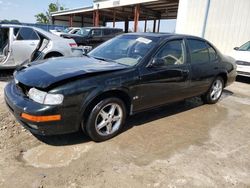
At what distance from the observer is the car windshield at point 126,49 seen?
12.6 ft

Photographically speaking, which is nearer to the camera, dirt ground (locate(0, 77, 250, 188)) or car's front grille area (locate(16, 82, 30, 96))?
dirt ground (locate(0, 77, 250, 188))

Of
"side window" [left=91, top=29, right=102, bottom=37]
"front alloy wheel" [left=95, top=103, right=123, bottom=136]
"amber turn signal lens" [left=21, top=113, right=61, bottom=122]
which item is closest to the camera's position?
"amber turn signal lens" [left=21, top=113, right=61, bottom=122]

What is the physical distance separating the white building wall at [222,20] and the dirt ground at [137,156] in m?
8.91

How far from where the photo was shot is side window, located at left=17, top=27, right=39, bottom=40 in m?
6.95

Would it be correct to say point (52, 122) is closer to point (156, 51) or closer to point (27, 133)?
point (27, 133)

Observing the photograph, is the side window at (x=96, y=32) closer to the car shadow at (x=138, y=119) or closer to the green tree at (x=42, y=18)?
the car shadow at (x=138, y=119)

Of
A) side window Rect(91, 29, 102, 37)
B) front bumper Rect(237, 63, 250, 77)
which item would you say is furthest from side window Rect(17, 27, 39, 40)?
side window Rect(91, 29, 102, 37)

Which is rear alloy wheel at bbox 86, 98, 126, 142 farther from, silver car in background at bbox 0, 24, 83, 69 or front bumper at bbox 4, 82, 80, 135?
silver car in background at bbox 0, 24, 83, 69

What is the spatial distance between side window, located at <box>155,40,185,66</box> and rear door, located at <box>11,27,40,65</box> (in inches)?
176

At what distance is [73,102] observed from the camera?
2973 mm

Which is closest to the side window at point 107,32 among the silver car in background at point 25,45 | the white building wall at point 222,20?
the white building wall at point 222,20

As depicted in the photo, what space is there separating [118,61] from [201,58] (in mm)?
1923

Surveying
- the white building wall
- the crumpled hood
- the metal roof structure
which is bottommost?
the crumpled hood

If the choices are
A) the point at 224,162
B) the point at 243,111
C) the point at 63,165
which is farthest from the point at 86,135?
the point at 243,111
